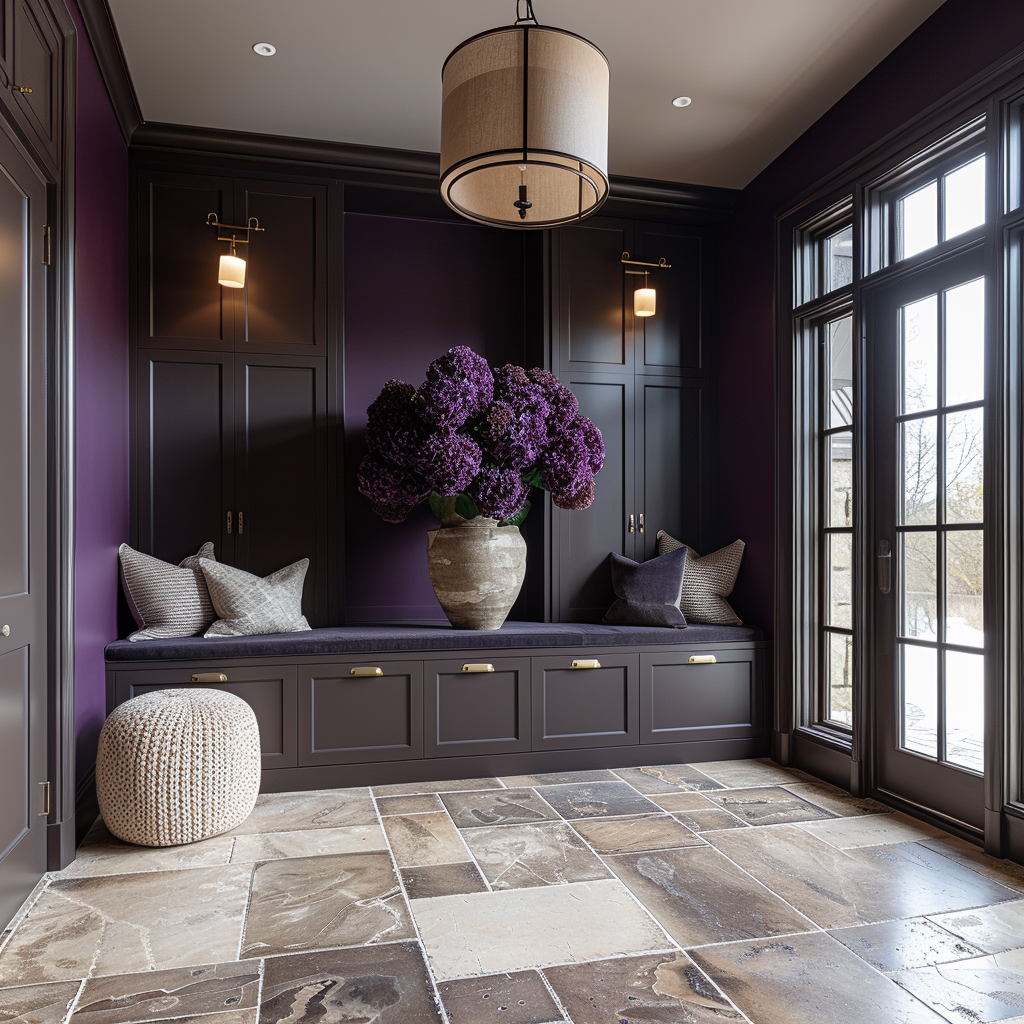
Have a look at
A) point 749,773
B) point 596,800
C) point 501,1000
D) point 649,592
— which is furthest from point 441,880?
point 649,592

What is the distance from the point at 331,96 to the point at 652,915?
3.39 metres

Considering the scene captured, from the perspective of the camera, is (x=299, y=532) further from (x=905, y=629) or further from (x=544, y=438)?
(x=905, y=629)

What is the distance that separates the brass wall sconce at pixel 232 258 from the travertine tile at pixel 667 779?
284cm

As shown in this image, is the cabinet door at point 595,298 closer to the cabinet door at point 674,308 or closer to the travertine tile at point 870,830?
Result: the cabinet door at point 674,308

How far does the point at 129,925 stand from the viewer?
222cm

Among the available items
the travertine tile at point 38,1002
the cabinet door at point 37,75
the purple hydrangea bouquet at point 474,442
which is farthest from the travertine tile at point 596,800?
the cabinet door at point 37,75

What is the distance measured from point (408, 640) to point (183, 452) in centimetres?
142

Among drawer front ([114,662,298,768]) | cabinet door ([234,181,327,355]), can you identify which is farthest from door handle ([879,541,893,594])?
cabinet door ([234,181,327,355])

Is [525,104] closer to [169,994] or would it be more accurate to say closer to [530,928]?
[530,928]

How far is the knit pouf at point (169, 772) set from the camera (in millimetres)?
2725

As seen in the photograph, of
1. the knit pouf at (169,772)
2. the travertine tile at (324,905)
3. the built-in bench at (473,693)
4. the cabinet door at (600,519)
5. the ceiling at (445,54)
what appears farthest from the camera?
the cabinet door at (600,519)

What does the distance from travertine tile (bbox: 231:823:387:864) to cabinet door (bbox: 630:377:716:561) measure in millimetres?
2098

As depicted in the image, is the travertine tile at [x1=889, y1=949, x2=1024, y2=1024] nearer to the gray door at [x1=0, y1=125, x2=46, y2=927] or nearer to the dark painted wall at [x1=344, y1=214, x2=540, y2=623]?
the gray door at [x1=0, y1=125, x2=46, y2=927]

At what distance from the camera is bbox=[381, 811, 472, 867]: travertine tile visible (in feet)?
8.86
